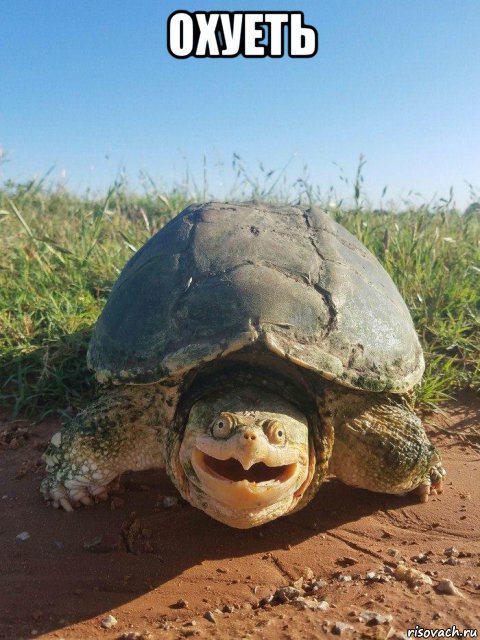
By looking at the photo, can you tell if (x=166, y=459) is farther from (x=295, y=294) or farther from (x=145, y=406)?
(x=295, y=294)

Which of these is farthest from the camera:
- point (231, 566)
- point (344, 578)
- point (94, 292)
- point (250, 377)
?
point (94, 292)

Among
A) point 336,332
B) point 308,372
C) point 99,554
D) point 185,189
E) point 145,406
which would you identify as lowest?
point 99,554

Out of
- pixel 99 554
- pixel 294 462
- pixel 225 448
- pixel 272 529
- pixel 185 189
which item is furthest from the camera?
pixel 185 189

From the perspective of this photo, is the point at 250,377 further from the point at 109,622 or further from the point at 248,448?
the point at 109,622

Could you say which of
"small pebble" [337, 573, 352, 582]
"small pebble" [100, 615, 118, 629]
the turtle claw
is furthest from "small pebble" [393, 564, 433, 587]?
the turtle claw

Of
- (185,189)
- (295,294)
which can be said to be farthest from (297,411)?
(185,189)

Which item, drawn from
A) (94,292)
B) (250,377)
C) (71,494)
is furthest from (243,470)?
(94,292)

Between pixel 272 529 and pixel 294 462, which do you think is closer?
pixel 294 462
